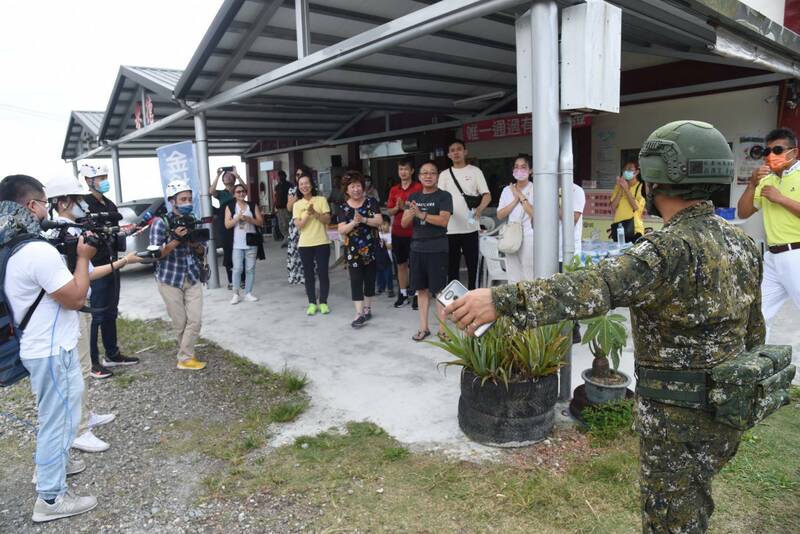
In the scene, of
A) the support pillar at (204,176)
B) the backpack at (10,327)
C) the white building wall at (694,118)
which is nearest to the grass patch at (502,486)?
the backpack at (10,327)

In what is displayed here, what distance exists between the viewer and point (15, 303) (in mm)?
2652

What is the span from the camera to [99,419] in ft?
13.1

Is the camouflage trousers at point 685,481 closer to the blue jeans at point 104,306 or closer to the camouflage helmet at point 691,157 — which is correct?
the camouflage helmet at point 691,157

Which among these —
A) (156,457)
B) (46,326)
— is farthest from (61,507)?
(46,326)

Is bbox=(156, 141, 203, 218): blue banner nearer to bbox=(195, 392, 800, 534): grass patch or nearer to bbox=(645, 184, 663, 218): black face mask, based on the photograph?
bbox=(195, 392, 800, 534): grass patch

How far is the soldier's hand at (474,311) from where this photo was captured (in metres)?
1.54

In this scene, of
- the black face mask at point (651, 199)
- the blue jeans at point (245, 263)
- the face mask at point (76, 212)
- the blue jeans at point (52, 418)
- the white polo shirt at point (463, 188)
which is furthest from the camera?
the blue jeans at point (245, 263)

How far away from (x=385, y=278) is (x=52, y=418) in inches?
198

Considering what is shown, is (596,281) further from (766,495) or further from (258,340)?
(258,340)

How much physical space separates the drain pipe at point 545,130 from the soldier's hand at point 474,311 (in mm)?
2035

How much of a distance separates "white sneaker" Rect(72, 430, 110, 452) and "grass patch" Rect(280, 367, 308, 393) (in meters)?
1.32

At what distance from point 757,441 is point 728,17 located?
3.27m

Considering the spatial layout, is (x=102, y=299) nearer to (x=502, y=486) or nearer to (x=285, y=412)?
(x=285, y=412)

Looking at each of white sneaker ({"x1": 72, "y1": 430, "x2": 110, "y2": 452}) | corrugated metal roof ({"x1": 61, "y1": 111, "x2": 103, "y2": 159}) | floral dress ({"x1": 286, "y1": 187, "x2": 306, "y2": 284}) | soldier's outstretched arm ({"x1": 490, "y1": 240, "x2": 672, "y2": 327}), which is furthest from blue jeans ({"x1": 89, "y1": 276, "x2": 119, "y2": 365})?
corrugated metal roof ({"x1": 61, "y1": 111, "x2": 103, "y2": 159})
